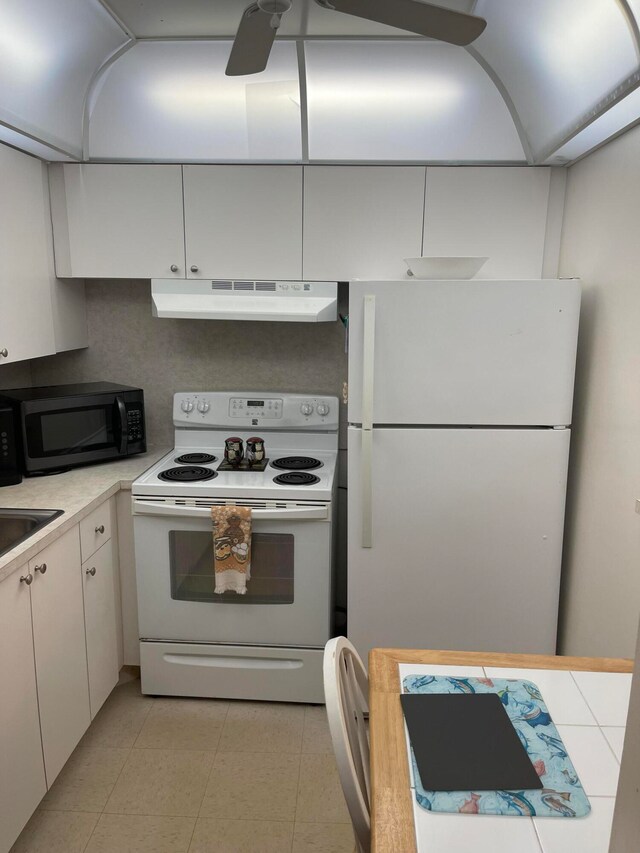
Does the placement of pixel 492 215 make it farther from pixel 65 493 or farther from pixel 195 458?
pixel 65 493

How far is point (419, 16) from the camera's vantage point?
1343 millimetres

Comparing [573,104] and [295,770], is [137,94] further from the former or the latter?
[295,770]

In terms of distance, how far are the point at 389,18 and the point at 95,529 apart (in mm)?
1878

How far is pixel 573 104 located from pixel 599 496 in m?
1.27

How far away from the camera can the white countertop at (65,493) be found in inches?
75.0

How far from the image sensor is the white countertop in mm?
1904

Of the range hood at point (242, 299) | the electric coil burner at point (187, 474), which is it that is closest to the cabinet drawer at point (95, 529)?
the electric coil burner at point (187, 474)

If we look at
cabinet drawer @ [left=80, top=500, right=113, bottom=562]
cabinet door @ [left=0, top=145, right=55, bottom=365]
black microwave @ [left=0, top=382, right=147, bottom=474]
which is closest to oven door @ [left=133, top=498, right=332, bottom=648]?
cabinet drawer @ [left=80, top=500, right=113, bottom=562]

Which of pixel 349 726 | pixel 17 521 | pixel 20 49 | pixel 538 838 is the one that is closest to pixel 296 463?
pixel 17 521

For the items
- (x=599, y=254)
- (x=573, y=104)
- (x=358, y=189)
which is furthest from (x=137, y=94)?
(x=599, y=254)

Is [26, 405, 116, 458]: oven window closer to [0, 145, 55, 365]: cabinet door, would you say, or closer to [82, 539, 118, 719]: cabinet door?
[0, 145, 55, 365]: cabinet door

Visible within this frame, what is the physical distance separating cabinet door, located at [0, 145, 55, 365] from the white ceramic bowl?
1.46m

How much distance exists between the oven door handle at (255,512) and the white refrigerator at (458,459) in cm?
15

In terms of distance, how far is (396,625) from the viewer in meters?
2.45
